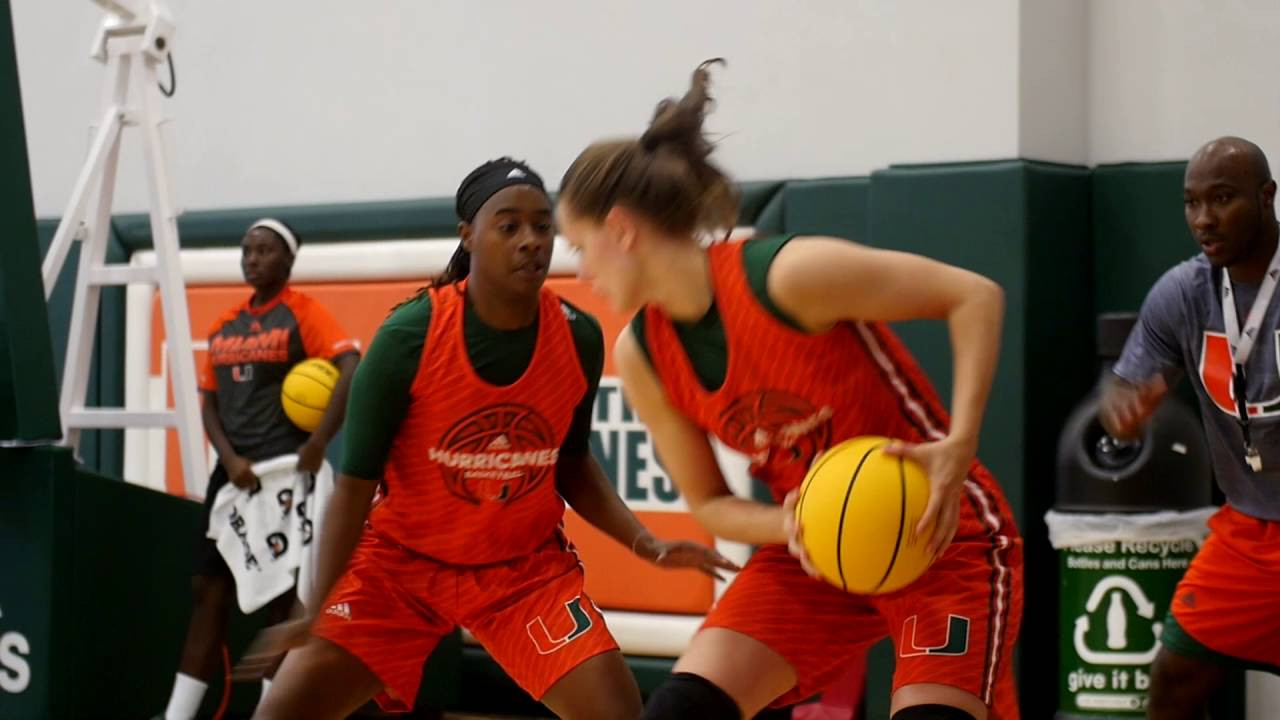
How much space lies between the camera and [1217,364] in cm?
419

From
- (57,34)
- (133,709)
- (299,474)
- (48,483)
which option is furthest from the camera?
(57,34)

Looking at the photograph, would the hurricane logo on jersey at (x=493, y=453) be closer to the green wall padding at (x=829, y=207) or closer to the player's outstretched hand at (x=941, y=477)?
the player's outstretched hand at (x=941, y=477)

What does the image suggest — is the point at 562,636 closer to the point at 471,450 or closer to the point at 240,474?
the point at 471,450

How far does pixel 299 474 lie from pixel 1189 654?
10.2 ft

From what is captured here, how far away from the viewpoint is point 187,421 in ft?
20.4

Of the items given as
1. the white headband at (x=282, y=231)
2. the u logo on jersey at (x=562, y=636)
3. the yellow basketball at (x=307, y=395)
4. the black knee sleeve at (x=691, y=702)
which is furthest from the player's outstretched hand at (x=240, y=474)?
the black knee sleeve at (x=691, y=702)

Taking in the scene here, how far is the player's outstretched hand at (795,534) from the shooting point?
2875 millimetres

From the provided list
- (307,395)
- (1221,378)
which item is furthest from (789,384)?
(307,395)

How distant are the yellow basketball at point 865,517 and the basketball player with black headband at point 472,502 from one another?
2.48ft

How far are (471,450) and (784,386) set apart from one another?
951 mm

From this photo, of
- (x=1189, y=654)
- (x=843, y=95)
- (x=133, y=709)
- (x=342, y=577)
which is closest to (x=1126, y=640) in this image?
(x=1189, y=654)

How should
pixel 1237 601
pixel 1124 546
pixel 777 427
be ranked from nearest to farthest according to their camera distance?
1. pixel 777 427
2. pixel 1237 601
3. pixel 1124 546

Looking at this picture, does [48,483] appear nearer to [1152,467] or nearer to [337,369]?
[337,369]

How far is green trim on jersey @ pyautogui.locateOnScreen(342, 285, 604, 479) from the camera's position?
11.7ft
